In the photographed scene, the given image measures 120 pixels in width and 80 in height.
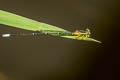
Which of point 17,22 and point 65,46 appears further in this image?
point 65,46

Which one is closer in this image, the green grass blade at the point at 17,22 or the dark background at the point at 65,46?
the green grass blade at the point at 17,22

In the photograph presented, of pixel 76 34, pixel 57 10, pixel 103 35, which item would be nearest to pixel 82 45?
pixel 103 35

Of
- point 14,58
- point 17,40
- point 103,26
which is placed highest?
point 103,26

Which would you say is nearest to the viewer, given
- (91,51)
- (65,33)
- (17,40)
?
(65,33)

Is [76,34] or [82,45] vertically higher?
[76,34]

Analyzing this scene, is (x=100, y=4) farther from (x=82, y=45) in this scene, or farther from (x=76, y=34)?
(x=76, y=34)

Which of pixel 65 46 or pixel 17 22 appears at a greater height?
pixel 17 22

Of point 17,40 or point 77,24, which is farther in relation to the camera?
point 77,24

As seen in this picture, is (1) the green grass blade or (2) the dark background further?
(2) the dark background
